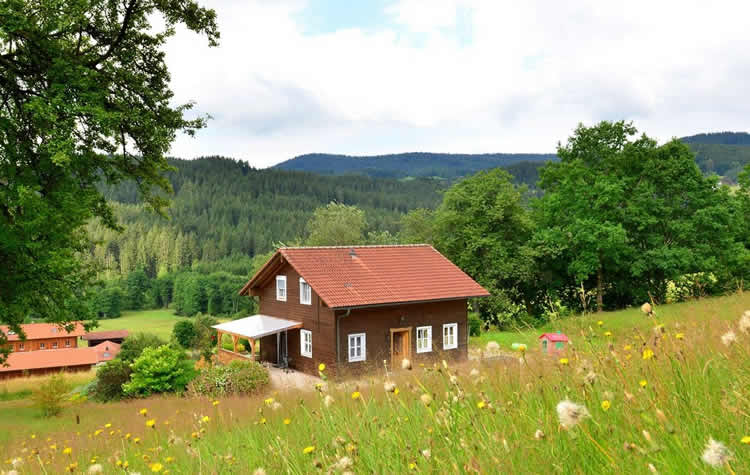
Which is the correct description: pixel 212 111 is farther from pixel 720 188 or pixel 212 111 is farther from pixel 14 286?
pixel 720 188

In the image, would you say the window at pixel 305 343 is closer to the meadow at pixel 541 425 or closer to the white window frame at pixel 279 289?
the white window frame at pixel 279 289

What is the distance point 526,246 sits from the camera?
35.5 metres

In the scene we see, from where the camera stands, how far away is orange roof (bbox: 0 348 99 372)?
176ft

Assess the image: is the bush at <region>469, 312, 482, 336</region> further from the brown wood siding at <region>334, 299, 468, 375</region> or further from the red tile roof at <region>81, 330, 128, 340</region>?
the red tile roof at <region>81, 330, 128, 340</region>

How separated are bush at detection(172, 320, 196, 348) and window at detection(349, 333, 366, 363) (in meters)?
45.9

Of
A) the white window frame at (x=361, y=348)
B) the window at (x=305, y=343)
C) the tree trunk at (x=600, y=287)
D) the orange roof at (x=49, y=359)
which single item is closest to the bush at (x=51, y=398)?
the window at (x=305, y=343)

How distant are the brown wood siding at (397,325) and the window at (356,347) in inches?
6.8

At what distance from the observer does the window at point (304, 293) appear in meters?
24.1

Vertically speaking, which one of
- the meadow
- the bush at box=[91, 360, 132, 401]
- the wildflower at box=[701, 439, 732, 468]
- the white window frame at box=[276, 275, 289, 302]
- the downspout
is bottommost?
the bush at box=[91, 360, 132, 401]

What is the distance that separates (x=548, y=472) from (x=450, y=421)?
79cm

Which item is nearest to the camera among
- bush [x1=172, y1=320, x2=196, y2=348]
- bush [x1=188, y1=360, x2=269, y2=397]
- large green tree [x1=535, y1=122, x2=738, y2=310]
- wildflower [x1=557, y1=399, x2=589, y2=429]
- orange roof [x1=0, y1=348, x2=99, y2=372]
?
wildflower [x1=557, y1=399, x2=589, y2=429]

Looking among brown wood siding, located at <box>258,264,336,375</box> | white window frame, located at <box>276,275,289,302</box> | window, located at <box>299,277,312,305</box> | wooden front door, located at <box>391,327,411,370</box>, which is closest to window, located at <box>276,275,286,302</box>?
white window frame, located at <box>276,275,289,302</box>

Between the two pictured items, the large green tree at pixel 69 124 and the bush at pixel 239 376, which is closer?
the large green tree at pixel 69 124

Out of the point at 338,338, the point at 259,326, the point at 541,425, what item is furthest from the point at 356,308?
the point at 541,425
